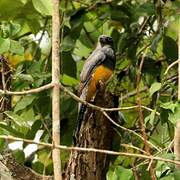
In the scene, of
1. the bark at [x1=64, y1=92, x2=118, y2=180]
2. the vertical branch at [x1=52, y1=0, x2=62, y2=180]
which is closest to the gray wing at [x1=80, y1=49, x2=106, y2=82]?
the bark at [x1=64, y1=92, x2=118, y2=180]

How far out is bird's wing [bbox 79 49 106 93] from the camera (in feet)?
9.99

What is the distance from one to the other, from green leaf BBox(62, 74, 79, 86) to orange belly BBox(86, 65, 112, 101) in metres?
0.06

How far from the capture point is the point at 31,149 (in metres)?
3.23

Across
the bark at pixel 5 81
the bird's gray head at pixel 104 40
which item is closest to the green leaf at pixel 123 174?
the bark at pixel 5 81

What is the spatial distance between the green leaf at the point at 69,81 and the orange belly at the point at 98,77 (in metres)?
0.06

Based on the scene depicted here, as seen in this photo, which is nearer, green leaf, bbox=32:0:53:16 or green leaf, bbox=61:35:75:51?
green leaf, bbox=32:0:53:16

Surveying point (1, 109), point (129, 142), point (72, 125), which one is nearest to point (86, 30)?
point (72, 125)

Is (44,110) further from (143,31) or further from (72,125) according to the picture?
(143,31)

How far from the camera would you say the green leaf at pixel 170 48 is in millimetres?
2904

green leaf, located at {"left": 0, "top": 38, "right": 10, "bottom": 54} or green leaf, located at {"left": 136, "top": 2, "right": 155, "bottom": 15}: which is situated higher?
green leaf, located at {"left": 136, "top": 2, "right": 155, "bottom": 15}

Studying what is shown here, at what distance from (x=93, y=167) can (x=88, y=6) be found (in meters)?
1.08

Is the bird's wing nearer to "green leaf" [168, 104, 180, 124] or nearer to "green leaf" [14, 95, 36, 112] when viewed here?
"green leaf" [14, 95, 36, 112]

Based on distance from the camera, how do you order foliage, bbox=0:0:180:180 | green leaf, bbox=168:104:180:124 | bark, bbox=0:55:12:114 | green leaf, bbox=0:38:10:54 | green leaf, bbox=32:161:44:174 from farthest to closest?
green leaf, bbox=32:161:44:174 → foliage, bbox=0:0:180:180 → bark, bbox=0:55:12:114 → green leaf, bbox=0:38:10:54 → green leaf, bbox=168:104:180:124

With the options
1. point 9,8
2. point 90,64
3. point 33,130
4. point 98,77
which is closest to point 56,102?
point 9,8
